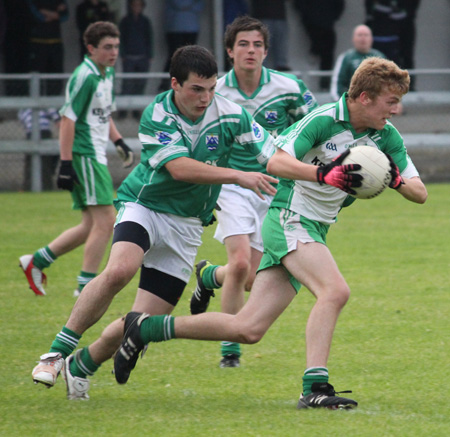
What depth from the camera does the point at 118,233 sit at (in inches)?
206

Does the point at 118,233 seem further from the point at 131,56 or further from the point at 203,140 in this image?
the point at 131,56

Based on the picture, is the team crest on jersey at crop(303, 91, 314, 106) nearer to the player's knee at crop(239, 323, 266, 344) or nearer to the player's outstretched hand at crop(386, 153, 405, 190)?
the player's outstretched hand at crop(386, 153, 405, 190)

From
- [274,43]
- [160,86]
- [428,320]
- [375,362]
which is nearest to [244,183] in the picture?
[375,362]

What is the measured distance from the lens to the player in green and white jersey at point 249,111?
21.2ft

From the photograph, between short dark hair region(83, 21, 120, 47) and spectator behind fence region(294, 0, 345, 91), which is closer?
short dark hair region(83, 21, 120, 47)

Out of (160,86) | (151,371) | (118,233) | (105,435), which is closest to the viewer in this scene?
(105,435)

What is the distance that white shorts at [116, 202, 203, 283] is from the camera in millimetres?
5312

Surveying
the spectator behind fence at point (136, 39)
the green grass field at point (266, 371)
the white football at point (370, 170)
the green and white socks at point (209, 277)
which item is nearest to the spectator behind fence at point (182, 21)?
the spectator behind fence at point (136, 39)

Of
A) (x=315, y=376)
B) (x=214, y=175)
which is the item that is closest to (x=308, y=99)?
(x=214, y=175)

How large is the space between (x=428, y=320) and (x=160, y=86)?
8.90 meters

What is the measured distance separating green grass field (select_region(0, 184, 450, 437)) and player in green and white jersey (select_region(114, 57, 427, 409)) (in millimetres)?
277

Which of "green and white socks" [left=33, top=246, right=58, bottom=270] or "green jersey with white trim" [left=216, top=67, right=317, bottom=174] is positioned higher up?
"green jersey with white trim" [left=216, top=67, right=317, bottom=174]

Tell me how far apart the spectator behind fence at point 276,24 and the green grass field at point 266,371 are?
704 centimetres

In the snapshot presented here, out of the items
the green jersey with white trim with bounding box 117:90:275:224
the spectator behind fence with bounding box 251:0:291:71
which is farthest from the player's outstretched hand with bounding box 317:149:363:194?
the spectator behind fence with bounding box 251:0:291:71
